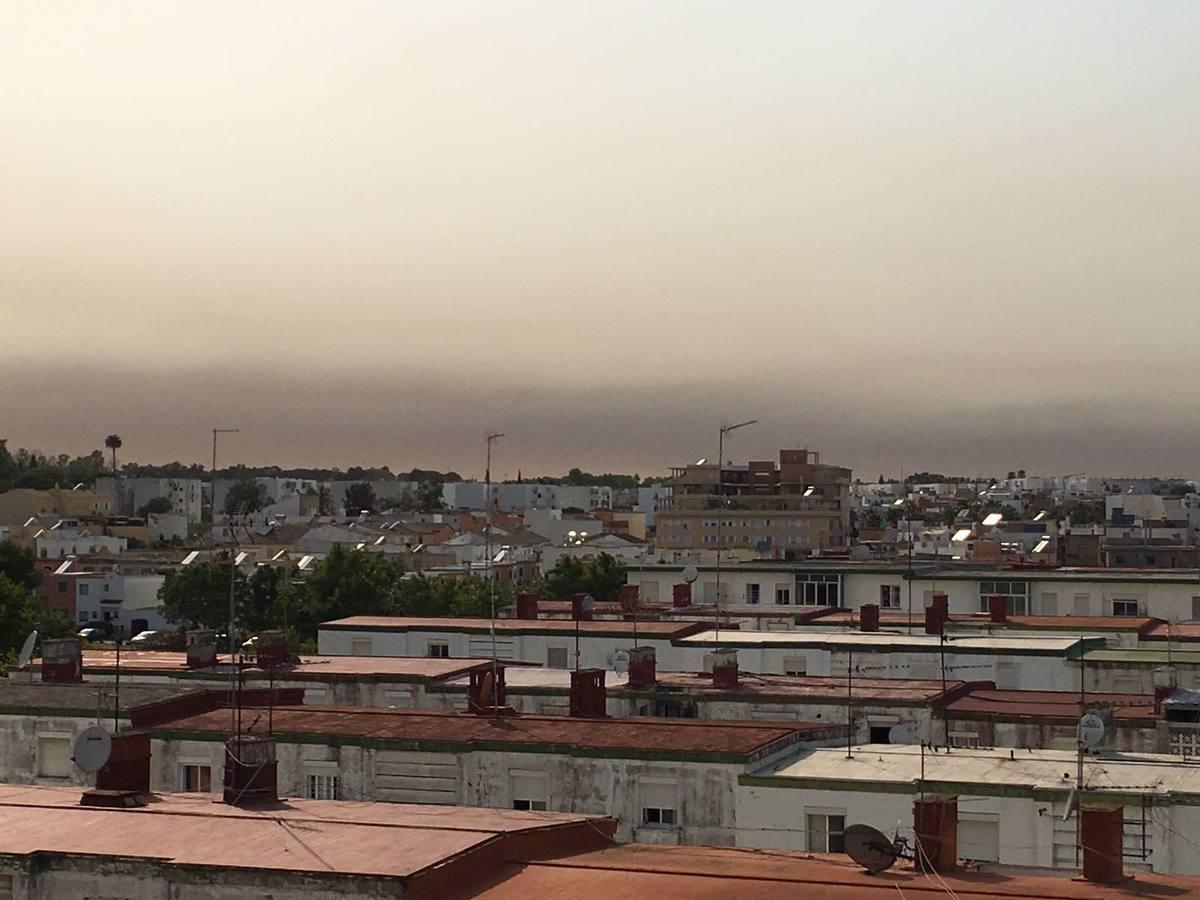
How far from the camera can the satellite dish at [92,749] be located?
88.0ft

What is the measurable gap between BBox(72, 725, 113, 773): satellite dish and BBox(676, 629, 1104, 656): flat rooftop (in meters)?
25.6

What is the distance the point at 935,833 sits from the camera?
23.5 metres

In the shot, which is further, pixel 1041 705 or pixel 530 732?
pixel 1041 705

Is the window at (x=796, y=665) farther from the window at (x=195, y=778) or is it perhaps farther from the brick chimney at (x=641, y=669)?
the window at (x=195, y=778)

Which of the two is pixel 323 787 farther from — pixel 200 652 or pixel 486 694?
pixel 200 652

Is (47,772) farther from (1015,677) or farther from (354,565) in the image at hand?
(354,565)

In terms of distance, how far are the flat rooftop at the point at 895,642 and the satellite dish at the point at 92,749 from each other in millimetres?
25555

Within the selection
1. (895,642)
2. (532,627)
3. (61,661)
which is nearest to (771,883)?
(61,661)

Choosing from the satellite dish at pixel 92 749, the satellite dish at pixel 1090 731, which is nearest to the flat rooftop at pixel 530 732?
the satellite dish at pixel 1090 731

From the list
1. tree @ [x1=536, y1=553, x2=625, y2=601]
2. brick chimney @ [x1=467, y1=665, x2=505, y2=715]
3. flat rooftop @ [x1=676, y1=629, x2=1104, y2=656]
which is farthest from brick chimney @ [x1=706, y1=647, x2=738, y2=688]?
tree @ [x1=536, y1=553, x2=625, y2=601]

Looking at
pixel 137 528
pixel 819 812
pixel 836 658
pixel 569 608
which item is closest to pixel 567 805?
pixel 819 812

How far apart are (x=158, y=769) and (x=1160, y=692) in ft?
65.7

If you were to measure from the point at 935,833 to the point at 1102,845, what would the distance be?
2159 mm

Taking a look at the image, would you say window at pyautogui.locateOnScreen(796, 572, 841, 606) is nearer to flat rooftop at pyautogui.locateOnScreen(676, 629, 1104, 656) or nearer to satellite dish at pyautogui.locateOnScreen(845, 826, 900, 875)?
flat rooftop at pyautogui.locateOnScreen(676, 629, 1104, 656)
